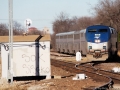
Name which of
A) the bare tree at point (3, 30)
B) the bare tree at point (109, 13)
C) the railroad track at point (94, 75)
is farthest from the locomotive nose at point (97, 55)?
the bare tree at point (3, 30)

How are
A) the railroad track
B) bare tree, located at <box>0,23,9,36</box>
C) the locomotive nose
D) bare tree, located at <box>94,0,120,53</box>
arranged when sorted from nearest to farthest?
the railroad track → the locomotive nose → bare tree, located at <box>94,0,120,53</box> → bare tree, located at <box>0,23,9,36</box>

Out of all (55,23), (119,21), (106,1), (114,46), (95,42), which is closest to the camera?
(95,42)

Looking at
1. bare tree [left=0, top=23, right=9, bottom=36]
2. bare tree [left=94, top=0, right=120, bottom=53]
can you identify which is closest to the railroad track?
bare tree [left=94, top=0, right=120, bottom=53]

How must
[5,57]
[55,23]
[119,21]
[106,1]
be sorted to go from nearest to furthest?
[5,57] < [119,21] < [106,1] < [55,23]

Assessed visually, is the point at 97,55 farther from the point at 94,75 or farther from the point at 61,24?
the point at 61,24

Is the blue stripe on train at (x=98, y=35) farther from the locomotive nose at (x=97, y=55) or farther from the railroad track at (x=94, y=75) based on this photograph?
the railroad track at (x=94, y=75)

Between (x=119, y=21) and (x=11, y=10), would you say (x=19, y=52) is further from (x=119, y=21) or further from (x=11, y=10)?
(x=119, y=21)

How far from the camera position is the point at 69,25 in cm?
12288

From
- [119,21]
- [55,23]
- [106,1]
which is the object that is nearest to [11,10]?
[119,21]

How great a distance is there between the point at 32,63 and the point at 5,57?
56.0 inches

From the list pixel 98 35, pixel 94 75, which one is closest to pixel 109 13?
pixel 98 35

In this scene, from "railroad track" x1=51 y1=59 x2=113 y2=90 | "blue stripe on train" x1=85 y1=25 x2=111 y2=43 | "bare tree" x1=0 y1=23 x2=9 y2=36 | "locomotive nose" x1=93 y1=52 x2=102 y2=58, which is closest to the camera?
"railroad track" x1=51 y1=59 x2=113 y2=90

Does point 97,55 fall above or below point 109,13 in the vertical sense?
below

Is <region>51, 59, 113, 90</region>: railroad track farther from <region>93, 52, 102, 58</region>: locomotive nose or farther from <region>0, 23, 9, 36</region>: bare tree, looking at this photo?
<region>0, 23, 9, 36</region>: bare tree
